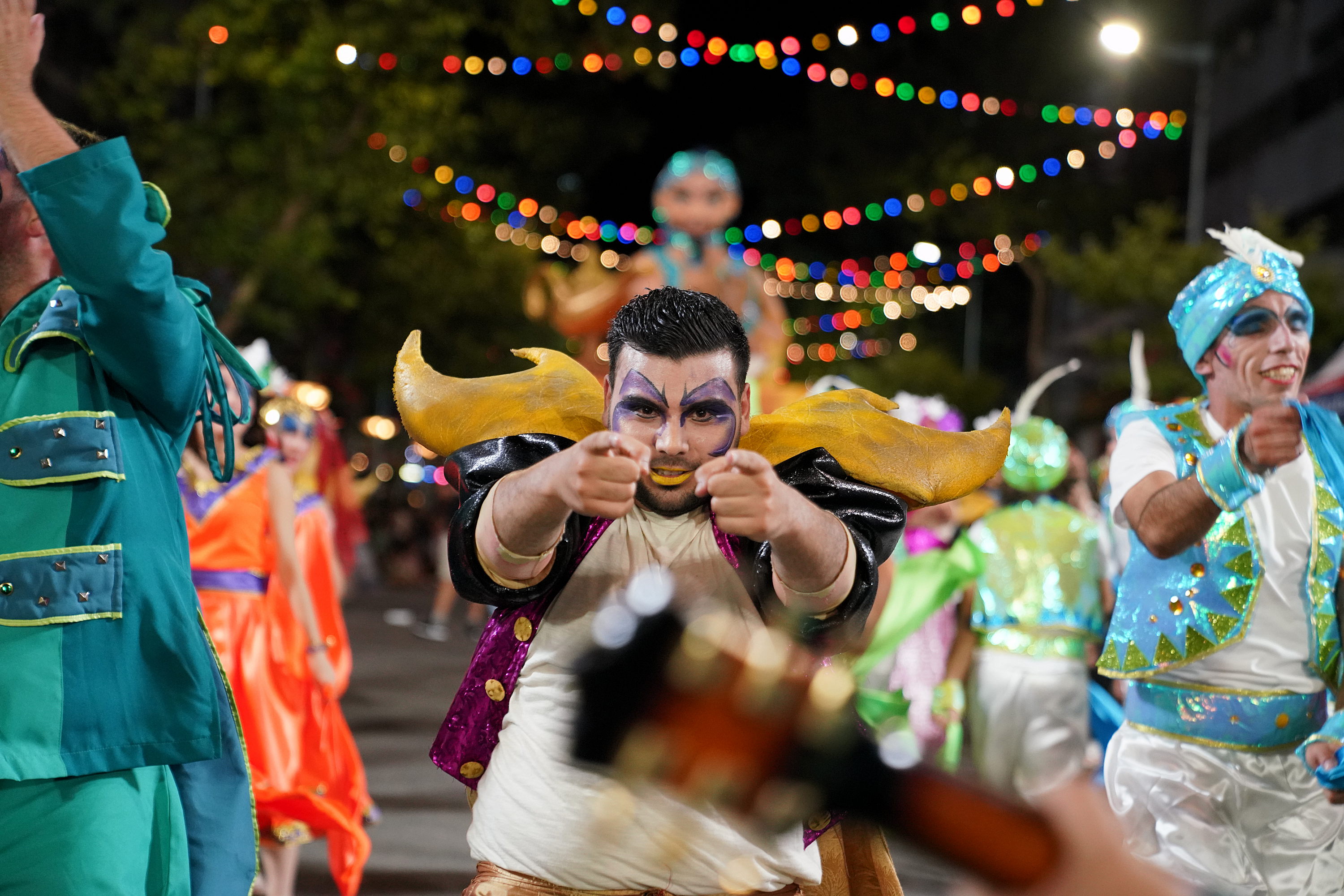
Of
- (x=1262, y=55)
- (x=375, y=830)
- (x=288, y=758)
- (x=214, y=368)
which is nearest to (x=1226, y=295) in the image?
(x=214, y=368)

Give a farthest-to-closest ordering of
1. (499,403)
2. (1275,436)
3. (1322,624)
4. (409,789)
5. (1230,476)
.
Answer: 1. (409,789)
2. (1322,624)
3. (1230,476)
4. (1275,436)
5. (499,403)

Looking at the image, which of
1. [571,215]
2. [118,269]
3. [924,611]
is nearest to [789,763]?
[118,269]

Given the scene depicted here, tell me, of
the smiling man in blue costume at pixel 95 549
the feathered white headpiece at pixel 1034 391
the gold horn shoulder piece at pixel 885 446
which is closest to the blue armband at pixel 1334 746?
the gold horn shoulder piece at pixel 885 446

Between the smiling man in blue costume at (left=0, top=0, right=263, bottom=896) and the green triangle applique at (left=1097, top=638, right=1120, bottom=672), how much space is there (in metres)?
2.18

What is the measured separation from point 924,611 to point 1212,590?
356 centimetres

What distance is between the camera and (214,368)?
119 inches

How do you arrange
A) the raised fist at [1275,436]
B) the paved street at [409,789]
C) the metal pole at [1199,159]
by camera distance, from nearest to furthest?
the raised fist at [1275,436] < the paved street at [409,789] < the metal pole at [1199,159]

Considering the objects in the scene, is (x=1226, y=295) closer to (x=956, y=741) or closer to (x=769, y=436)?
(x=769, y=436)

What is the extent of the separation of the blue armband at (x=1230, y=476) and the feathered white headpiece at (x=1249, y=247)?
25.3 inches

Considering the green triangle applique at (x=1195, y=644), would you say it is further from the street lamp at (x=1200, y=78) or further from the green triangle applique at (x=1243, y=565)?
the street lamp at (x=1200, y=78)

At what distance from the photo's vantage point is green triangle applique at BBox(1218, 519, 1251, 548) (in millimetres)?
3592

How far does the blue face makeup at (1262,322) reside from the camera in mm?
3576

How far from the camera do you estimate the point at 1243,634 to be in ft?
11.7

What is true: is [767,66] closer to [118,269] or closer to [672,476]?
[118,269]
